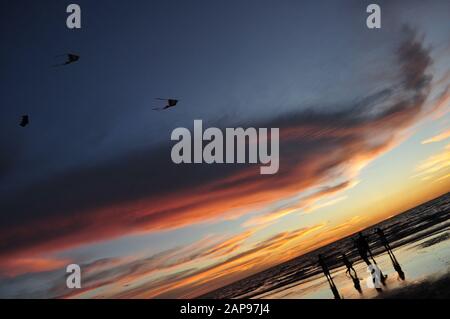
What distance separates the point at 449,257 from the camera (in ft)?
60.4
